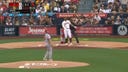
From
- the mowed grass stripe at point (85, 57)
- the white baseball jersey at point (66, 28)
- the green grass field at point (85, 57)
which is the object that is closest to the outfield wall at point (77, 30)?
the white baseball jersey at point (66, 28)

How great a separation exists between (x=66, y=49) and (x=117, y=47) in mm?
3792

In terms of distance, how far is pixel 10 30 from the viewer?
133 feet

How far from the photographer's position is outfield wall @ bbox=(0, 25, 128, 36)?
1539 inches

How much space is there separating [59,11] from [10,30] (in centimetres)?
543

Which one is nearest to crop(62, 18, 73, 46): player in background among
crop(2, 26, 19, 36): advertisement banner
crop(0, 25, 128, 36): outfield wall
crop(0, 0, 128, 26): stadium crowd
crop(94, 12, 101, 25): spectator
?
crop(0, 0, 128, 26): stadium crowd

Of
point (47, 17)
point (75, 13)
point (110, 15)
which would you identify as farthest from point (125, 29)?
point (47, 17)

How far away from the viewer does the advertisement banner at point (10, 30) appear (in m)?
40.5

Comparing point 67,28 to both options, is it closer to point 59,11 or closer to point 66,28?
point 66,28

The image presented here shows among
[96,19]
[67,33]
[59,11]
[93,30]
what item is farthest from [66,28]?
[59,11]

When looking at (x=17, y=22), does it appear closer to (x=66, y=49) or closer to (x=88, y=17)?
(x=88, y=17)

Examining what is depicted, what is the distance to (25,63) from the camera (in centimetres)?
2111

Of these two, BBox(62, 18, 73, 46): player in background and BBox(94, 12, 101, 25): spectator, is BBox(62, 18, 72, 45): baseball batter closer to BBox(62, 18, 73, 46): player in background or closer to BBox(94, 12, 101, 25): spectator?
BBox(62, 18, 73, 46): player in background

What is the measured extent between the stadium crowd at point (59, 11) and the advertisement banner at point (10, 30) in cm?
61

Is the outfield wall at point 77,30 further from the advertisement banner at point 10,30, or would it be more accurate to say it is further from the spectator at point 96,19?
the spectator at point 96,19
